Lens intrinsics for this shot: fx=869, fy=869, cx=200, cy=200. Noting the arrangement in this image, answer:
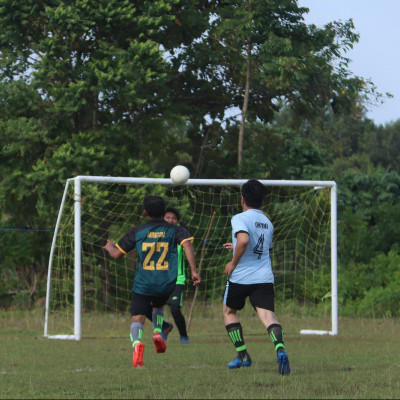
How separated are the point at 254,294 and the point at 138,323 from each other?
1142 millimetres

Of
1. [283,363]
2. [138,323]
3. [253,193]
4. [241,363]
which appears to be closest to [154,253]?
[138,323]

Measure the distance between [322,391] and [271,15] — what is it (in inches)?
592

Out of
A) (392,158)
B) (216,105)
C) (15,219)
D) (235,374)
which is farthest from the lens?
(392,158)

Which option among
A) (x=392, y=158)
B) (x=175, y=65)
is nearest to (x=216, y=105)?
(x=175, y=65)

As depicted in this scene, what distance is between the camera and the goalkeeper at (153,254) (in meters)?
8.16

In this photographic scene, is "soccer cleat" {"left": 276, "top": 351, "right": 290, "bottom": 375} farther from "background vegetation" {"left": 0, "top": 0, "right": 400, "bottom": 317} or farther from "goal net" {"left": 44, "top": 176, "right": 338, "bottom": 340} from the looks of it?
"background vegetation" {"left": 0, "top": 0, "right": 400, "bottom": 317}

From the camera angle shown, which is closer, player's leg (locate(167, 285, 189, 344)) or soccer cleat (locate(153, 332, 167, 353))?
soccer cleat (locate(153, 332, 167, 353))

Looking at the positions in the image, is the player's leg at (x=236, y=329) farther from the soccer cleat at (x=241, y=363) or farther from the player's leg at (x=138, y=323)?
the player's leg at (x=138, y=323)

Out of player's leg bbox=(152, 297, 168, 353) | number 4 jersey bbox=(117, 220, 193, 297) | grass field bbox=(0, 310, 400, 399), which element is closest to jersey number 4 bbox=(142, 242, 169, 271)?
number 4 jersey bbox=(117, 220, 193, 297)

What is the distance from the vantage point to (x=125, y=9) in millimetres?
18516

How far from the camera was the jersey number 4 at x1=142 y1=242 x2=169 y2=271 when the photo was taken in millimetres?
8164

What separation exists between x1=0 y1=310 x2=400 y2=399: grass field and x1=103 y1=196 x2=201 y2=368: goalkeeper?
60 cm

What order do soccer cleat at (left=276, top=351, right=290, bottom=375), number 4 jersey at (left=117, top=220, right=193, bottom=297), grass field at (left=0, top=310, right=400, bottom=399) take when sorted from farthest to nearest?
number 4 jersey at (left=117, top=220, right=193, bottom=297) < soccer cleat at (left=276, top=351, right=290, bottom=375) < grass field at (left=0, top=310, right=400, bottom=399)

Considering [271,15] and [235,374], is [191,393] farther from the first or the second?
[271,15]
